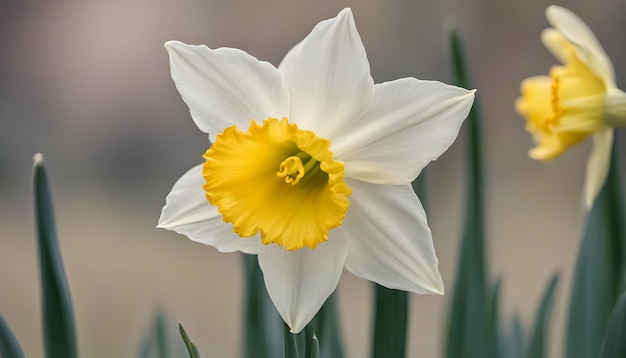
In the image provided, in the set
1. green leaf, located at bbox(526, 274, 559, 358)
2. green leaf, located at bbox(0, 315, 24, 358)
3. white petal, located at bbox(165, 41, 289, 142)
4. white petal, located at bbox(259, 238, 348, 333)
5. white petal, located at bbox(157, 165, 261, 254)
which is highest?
white petal, located at bbox(165, 41, 289, 142)

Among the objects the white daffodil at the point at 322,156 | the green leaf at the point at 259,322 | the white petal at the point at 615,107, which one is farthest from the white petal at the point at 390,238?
the white petal at the point at 615,107

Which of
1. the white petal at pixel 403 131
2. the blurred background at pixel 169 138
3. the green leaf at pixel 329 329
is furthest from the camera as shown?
the blurred background at pixel 169 138

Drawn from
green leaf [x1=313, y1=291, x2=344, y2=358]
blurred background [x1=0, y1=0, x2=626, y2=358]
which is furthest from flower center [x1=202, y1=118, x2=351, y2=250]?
blurred background [x1=0, y1=0, x2=626, y2=358]

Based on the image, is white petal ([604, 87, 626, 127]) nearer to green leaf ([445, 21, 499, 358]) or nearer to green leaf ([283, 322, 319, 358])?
green leaf ([445, 21, 499, 358])

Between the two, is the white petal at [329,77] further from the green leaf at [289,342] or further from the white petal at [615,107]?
the white petal at [615,107]

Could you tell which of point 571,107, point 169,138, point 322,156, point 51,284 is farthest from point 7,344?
point 169,138

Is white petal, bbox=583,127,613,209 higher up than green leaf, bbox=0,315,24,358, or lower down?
higher up

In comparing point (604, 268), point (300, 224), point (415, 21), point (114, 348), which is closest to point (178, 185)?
point (300, 224)
